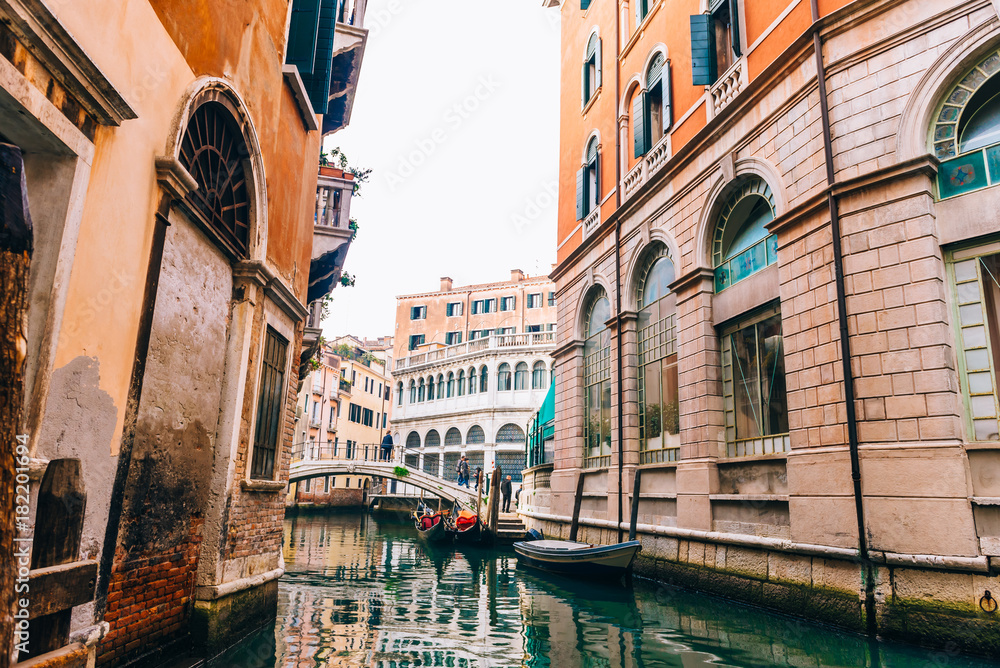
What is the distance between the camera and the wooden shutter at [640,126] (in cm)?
1240

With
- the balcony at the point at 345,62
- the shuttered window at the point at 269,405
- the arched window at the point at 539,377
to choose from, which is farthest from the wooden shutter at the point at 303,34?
the arched window at the point at 539,377

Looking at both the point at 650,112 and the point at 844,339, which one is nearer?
the point at 844,339

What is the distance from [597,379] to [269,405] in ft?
26.8

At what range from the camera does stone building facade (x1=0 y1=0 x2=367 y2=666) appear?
130 inches

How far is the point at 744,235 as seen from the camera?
9.62m

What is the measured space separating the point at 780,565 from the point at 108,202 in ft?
24.5

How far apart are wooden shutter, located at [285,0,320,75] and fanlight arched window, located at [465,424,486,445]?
80.0 ft

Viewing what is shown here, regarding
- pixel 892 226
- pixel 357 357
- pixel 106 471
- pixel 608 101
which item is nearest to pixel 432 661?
pixel 106 471

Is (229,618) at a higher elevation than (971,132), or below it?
below

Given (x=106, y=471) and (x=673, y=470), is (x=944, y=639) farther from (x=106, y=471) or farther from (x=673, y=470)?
(x=106, y=471)

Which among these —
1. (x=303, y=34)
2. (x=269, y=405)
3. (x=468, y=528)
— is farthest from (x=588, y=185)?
(x=269, y=405)

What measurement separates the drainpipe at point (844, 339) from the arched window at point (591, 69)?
7974 mm

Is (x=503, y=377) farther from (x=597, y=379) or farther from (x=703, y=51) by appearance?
(x=703, y=51)

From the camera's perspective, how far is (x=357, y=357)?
42969mm
